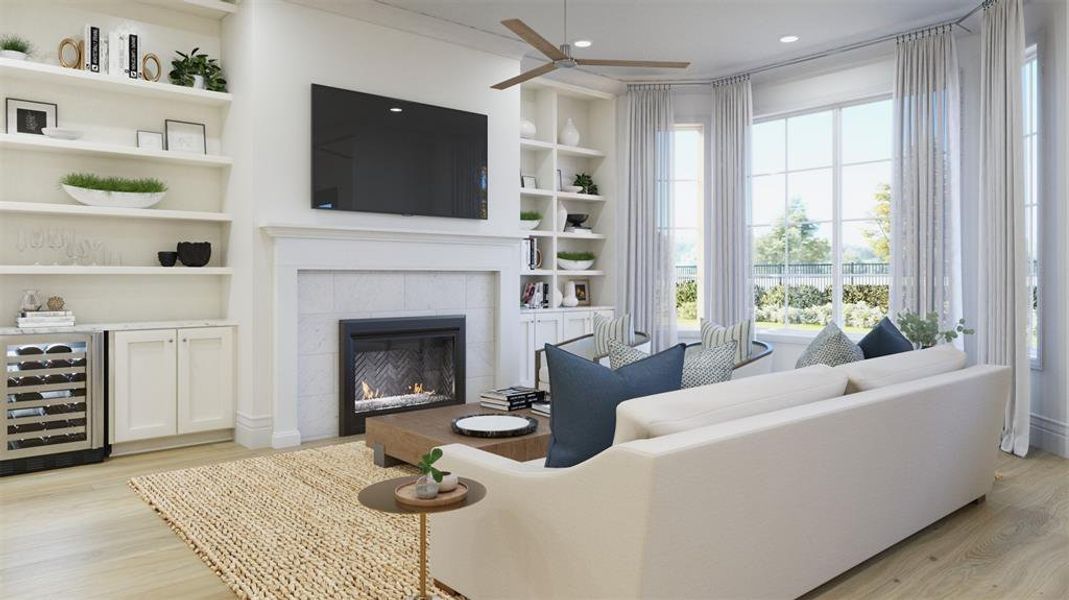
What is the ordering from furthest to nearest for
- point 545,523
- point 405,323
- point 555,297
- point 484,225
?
point 555,297 → point 484,225 → point 405,323 → point 545,523

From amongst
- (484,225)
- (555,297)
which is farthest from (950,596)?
(555,297)

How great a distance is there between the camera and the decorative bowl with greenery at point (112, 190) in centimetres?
406

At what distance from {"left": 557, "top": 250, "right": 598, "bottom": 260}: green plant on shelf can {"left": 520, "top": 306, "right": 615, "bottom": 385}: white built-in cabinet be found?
0.51 meters

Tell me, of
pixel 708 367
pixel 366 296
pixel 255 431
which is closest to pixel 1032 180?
pixel 708 367

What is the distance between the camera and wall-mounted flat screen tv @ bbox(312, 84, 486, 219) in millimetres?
4637

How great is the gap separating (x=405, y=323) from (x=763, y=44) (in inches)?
140

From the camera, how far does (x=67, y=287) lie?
4.20 meters

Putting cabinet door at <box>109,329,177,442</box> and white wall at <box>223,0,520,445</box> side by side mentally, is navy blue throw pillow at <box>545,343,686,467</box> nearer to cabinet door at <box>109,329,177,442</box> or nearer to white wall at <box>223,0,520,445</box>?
white wall at <box>223,0,520,445</box>

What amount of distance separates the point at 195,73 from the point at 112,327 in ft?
5.42

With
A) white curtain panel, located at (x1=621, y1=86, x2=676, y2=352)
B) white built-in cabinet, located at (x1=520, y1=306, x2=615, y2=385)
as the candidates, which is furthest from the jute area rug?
white curtain panel, located at (x1=621, y1=86, x2=676, y2=352)

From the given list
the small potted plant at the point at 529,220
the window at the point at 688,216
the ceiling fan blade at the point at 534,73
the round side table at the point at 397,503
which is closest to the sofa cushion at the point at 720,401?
the round side table at the point at 397,503

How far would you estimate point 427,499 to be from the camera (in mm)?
1885

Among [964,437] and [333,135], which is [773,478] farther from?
[333,135]

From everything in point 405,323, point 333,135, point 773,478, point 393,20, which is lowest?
point 773,478
